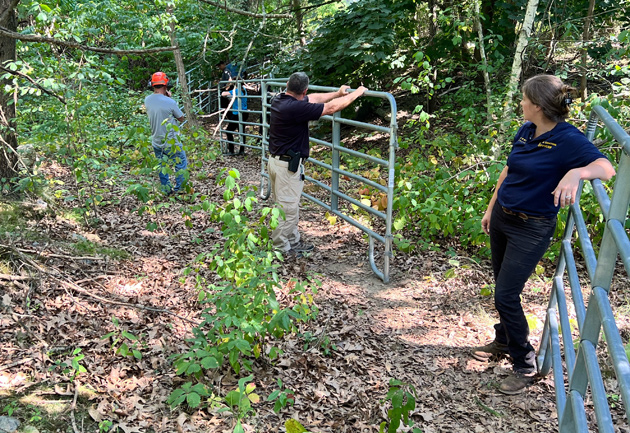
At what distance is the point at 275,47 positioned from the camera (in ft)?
46.0

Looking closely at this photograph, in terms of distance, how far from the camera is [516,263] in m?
3.23

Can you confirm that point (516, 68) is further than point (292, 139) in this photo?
Yes

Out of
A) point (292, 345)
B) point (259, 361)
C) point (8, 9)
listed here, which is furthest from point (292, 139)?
point (8, 9)

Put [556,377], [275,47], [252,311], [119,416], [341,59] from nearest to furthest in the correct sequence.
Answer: [556,377], [119,416], [252,311], [341,59], [275,47]

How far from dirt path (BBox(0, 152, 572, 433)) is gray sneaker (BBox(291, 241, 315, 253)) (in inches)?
6.4

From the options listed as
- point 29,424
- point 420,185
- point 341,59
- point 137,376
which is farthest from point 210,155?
point 29,424

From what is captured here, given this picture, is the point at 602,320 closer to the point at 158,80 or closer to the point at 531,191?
the point at 531,191

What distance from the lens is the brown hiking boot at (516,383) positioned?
11.0 ft

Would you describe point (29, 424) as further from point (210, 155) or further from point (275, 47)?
point (275, 47)

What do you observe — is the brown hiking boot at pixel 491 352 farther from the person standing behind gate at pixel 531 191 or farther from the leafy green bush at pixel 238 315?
the leafy green bush at pixel 238 315

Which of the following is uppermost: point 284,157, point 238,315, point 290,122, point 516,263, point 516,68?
point 516,68

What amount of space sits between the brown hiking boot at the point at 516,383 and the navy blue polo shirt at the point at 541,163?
3.77ft

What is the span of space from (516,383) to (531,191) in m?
1.33

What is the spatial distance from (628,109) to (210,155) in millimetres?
6590
